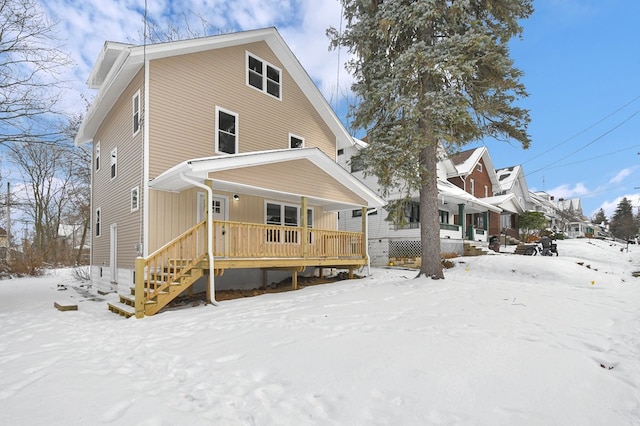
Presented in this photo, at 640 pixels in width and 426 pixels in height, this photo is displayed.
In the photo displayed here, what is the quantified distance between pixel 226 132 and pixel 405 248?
438 inches

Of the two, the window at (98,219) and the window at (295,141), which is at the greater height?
the window at (295,141)

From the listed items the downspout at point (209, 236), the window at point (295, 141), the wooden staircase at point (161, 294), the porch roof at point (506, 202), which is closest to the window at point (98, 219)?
the wooden staircase at point (161, 294)

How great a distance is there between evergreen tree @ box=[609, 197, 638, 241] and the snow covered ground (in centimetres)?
6455

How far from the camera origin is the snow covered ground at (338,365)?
9.12ft

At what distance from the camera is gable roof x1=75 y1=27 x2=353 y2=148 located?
9.88m

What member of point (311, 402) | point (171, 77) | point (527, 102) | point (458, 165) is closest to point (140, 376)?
point (311, 402)

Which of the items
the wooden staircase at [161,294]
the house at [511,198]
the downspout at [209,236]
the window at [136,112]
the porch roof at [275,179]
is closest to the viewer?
the wooden staircase at [161,294]

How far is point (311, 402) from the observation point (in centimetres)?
300

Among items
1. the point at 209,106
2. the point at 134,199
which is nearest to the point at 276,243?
the point at 134,199

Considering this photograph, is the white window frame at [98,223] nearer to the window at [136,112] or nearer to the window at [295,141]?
the window at [136,112]

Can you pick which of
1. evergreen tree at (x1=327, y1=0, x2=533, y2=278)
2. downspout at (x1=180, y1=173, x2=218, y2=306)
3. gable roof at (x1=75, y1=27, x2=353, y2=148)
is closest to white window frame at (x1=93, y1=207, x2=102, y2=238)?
gable roof at (x1=75, y1=27, x2=353, y2=148)

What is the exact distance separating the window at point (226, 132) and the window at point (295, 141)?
101 inches

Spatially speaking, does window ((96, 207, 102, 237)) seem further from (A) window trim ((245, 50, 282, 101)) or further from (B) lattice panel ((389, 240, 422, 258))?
(B) lattice panel ((389, 240, 422, 258))

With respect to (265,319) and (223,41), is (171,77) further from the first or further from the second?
(265,319)
